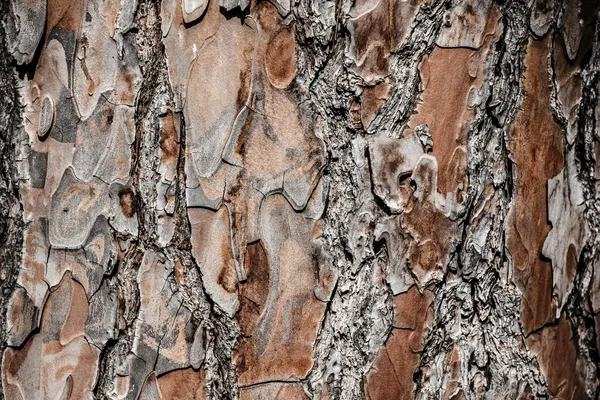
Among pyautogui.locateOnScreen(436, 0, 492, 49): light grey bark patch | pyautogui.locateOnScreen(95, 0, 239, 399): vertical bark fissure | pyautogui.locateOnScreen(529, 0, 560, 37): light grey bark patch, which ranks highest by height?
pyautogui.locateOnScreen(529, 0, 560, 37): light grey bark patch

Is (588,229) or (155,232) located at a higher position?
(588,229)

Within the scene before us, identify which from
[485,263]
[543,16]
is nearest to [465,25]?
[543,16]

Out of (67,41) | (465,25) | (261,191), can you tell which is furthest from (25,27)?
(465,25)

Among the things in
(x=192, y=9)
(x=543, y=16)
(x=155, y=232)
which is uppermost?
(x=543, y=16)

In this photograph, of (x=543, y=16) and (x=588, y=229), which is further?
(x=588, y=229)

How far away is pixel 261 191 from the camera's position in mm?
634

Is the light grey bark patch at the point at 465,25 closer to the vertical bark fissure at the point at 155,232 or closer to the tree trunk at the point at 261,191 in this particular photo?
the tree trunk at the point at 261,191

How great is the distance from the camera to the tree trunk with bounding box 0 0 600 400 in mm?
632

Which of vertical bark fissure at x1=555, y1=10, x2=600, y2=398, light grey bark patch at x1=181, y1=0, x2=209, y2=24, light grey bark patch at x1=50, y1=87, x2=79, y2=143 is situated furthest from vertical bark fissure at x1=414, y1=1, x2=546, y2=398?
light grey bark patch at x1=50, y1=87, x2=79, y2=143

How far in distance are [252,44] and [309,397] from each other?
1.15 feet

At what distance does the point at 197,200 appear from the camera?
2.10 feet

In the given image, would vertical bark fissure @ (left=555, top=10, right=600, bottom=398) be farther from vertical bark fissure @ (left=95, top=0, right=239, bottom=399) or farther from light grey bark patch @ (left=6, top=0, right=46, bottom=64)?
light grey bark patch @ (left=6, top=0, right=46, bottom=64)

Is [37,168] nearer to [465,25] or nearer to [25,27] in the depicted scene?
[25,27]

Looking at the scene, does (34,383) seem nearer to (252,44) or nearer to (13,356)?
(13,356)
